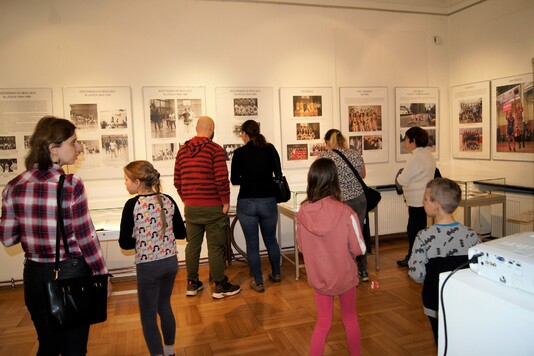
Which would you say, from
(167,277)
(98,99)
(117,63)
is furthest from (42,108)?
(167,277)

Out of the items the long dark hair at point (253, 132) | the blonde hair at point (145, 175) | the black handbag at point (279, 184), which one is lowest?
the black handbag at point (279, 184)

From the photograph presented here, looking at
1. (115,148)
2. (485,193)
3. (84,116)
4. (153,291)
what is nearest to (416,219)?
(485,193)

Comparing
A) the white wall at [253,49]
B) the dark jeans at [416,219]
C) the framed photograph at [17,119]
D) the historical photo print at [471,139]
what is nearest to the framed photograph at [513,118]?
the white wall at [253,49]

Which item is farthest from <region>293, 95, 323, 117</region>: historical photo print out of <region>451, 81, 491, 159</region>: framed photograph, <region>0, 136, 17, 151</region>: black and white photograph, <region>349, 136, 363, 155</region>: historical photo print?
<region>0, 136, 17, 151</region>: black and white photograph

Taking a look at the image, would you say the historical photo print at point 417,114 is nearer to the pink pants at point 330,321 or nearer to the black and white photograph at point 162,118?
the black and white photograph at point 162,118

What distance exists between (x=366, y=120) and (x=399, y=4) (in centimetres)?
160

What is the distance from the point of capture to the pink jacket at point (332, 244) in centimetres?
229

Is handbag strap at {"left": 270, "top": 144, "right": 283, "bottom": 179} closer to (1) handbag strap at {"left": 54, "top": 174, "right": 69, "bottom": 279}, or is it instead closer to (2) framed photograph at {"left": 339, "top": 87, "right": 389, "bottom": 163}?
(2) framed photograph at {"left": 339, "top": 87, "right": 389, "bottom": 163}

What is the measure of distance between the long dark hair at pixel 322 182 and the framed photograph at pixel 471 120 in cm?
394

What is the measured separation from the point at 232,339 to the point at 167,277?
931 millimetres

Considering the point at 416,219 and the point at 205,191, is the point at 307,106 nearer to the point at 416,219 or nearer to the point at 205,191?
the point at 416,219

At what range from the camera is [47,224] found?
1816mm

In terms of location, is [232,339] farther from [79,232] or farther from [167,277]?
[79,232]

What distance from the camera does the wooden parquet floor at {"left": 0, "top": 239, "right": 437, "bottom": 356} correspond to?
2.97 m
